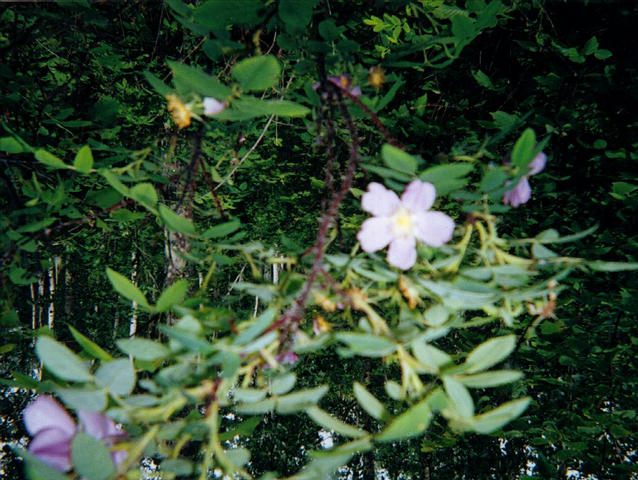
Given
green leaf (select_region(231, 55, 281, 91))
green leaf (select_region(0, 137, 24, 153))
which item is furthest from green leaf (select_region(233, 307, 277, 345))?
green leaf (select_region(0, 137, 24, 153))

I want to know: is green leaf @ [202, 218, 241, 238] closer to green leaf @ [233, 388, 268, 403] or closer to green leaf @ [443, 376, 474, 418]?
green leaf @ [233, 388, 268, 403]

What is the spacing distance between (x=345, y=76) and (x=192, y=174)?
12.9 inches

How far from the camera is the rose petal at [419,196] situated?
509mm

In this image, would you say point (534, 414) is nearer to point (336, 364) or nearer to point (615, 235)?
point (615, 235)

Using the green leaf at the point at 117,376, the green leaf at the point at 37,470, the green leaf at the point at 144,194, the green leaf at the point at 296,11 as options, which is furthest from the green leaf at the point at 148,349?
the green leaf at the point at 296,11

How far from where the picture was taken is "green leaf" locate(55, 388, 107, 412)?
0.35 metres

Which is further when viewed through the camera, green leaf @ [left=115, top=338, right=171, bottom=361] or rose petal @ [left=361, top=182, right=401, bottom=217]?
rose petal @ [left=361, top=182, right=401, bottom=217]

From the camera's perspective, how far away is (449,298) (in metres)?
0.45

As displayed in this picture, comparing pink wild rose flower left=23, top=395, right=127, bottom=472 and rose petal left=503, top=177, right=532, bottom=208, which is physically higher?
rose petal left=503, top=177, right=532, bottom=208

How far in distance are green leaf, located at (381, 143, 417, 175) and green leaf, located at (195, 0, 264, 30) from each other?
10.6 inches

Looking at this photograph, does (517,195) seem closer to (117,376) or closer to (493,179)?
(493,179)

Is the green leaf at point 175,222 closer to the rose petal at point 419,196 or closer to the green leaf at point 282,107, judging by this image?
the green leaf at point 282,107

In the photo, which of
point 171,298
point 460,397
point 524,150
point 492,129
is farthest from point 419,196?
point 492,129

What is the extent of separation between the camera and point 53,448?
0.39 meters
